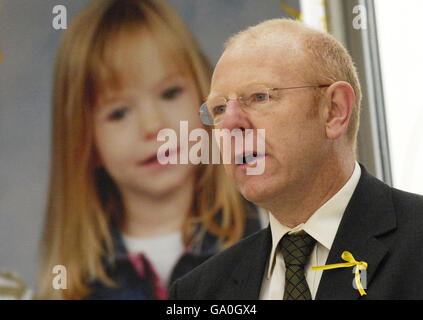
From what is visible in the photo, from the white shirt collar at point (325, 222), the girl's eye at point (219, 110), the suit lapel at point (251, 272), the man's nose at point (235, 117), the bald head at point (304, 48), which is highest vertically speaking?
the bald head at point (304, 48)

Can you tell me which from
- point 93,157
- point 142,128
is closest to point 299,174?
point 142,128

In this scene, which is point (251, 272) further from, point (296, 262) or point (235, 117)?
point (235, 117)

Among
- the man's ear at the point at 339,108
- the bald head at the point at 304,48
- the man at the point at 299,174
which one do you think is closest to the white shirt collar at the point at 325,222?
the man at the point at 299,174

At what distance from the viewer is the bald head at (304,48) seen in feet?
5.71

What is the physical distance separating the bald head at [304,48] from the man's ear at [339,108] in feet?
0.08

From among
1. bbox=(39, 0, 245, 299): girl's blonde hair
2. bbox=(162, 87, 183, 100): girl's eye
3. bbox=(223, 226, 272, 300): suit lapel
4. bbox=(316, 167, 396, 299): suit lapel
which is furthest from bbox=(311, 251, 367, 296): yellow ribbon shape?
bbox=(162, 87, 183, 100): girl's eye

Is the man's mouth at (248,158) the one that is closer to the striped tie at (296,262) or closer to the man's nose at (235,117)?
the man's nose at (235,117)

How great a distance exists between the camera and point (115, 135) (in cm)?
303

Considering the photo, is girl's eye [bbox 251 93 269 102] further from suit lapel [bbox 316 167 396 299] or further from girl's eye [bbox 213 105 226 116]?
suit lapel [bbox 316 167 396 299]

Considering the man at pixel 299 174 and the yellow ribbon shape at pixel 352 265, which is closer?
the yellow ribbon shape at pixel 352 265

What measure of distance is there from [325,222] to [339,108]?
1.03ft

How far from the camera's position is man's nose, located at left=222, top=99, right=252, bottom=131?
1.70m

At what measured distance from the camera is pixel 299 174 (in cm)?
172
